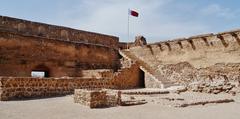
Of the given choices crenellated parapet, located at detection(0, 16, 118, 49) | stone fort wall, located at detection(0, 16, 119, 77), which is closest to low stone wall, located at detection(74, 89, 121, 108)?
stone fort wall, located at detection(0, 16, 119, 77)

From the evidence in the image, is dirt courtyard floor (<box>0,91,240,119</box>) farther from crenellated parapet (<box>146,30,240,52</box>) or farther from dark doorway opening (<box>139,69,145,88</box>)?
dark doorway opening (<box>139,69,145,88</box>)

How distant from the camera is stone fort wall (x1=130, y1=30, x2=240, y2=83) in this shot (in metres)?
17.0

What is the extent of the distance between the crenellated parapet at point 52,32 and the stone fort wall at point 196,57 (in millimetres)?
2987

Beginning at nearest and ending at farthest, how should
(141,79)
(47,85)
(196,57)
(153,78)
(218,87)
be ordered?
(47,85) < (218,87) < (153,78) < (196,57) < (141,79)

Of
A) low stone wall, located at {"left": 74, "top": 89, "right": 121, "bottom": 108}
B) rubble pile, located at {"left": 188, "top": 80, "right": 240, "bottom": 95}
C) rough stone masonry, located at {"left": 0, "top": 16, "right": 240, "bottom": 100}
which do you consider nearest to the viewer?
low stone wall, located at {"left": 74, "top": 89, "right": 121, "bottom": 108}

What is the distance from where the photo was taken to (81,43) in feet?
68.5

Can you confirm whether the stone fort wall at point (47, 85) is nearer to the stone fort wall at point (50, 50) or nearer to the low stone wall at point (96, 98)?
the low stone wall at point (96, 98)

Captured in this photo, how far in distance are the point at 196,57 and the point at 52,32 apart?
951 cm

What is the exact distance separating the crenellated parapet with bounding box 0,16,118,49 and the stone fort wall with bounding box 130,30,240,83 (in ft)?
9.80

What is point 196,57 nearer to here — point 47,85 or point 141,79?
point 141,79

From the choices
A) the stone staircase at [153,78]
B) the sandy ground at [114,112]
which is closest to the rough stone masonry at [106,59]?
the stone staircase at [153,78]

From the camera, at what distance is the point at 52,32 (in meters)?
19.8

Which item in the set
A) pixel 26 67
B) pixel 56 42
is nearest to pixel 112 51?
pixel 56 42

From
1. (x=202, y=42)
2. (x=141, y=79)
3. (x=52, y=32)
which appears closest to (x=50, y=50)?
(x=52, y=32)
